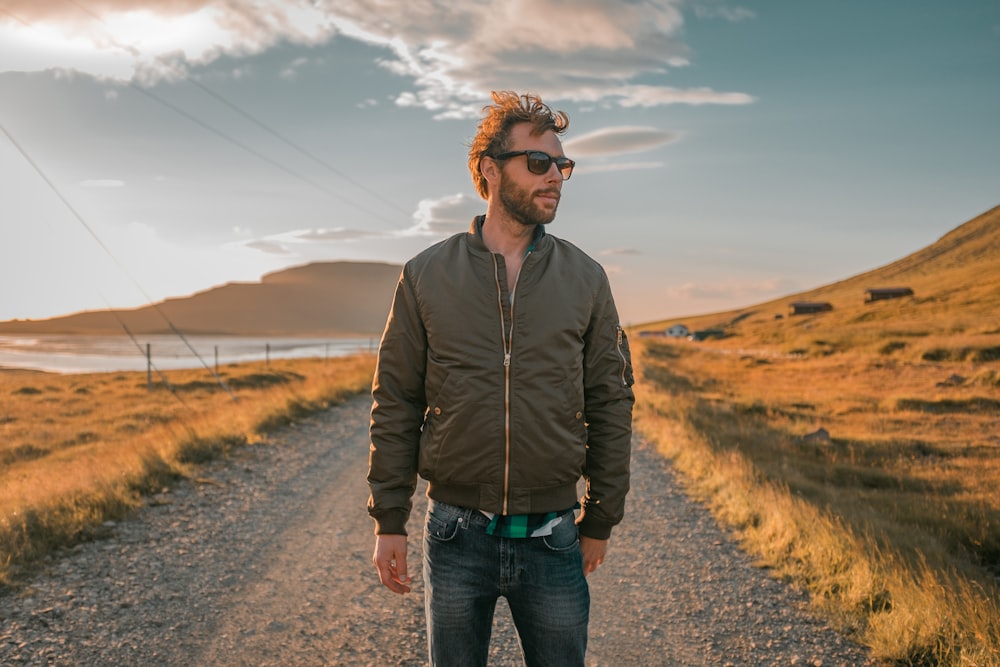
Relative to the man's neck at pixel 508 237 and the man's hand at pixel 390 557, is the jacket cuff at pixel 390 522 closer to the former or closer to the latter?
the man's hand at pixel 390 557

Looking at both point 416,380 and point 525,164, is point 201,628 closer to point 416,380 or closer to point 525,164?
point 416,380

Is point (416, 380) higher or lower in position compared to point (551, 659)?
higher

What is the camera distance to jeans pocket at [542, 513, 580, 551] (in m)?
2.14

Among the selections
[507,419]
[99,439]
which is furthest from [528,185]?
[99,439]

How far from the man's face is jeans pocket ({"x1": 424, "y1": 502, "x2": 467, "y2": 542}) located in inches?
39.8

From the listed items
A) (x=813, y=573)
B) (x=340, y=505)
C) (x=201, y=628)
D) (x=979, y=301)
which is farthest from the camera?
(x=979, y=301)

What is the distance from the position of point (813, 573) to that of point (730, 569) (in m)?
0.67

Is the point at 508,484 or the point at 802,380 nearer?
the point at 508,484

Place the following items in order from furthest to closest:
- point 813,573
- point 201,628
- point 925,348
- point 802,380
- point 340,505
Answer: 1. point 925,348
2. point 802,380
3. point 340,505
4. point 813,573
5. point 201,628

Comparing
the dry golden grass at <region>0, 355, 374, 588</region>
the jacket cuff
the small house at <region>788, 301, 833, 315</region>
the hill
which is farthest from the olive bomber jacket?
the small house at <region>788, 301, 833, 315</region>

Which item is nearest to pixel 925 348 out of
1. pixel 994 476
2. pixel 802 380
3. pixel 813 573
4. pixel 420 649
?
pixel 802 380

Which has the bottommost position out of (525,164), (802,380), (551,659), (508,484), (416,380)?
(802,380)

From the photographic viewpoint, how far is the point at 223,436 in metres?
10.8

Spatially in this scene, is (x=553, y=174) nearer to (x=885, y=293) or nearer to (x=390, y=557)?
(x=390, y=557)
